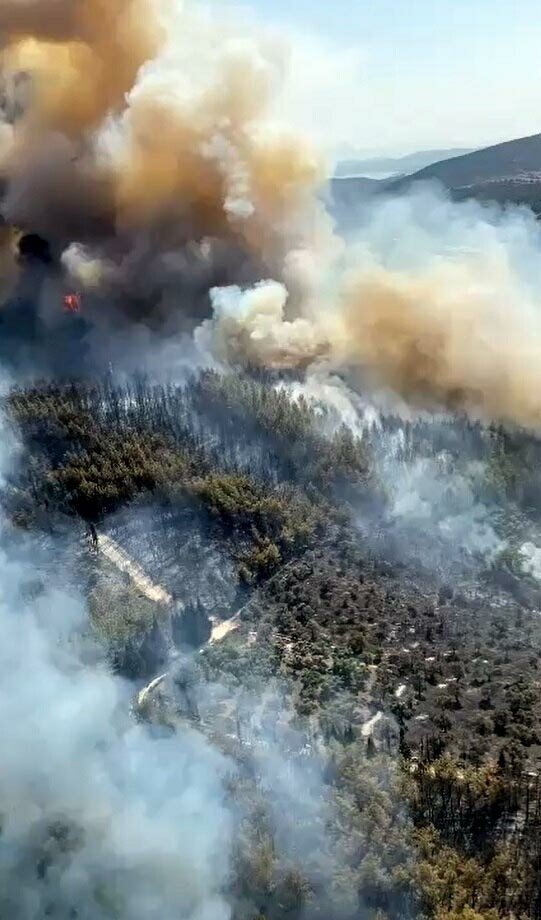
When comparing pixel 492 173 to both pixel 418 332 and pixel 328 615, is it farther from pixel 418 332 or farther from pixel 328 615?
pixel 328 615

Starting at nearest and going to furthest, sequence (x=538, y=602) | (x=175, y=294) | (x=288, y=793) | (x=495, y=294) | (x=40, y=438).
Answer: (x=288, y=793) → (x=538, y=602) → (x=40, y=438) → (x=495, y=294) → (x=175, y=294)

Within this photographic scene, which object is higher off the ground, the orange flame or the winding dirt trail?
the orange flame

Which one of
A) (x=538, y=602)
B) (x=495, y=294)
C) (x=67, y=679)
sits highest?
(x=495, y=294)

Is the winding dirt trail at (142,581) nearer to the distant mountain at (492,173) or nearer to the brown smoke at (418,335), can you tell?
the brown smoke at (418,335)

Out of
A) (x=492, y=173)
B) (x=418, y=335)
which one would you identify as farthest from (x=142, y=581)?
(x=492, y=173)

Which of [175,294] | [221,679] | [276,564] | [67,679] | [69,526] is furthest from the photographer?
[175,294]

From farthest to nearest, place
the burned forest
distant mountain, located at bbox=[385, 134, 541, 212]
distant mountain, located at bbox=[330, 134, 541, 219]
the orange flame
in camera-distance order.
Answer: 1. distant mountain, located at bbox=[385, 134, 541, 212]
2. distant mountain, located at bbox=[330, 134, 541, 219]
3. the orange flame
4. the burned forest

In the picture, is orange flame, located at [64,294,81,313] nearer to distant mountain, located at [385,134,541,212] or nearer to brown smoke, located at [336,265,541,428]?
brown smoke, located at [336,265,541,428]

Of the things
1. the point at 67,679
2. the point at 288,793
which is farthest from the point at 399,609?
the point at 67,679

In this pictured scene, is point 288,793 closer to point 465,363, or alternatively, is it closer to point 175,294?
point 465,363

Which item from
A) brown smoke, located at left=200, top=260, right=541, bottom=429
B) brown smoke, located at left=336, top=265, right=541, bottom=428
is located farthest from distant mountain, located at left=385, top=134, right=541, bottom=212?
brown smoke, located at left=336, top=265, right=541, bottom=428

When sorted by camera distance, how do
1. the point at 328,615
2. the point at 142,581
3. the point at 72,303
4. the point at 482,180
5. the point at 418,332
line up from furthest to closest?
the point at 482,180
the point at 72,303
the point at 418,332
the point at 142,581
the point at 328,615
